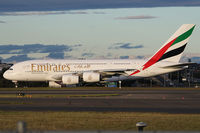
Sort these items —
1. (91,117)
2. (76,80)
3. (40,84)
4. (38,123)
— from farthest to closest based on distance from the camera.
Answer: (40,84) < (76,80) < (91,117) < (38,123)

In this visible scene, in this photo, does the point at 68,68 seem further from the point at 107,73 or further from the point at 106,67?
the point at 107,73

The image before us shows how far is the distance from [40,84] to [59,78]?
22.2m

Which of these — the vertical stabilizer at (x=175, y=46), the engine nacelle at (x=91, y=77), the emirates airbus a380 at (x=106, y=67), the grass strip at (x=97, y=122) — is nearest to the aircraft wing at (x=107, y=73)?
the emirates airbus a380 at (x=106, y=67)

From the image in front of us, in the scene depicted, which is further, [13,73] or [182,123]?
[13,73]

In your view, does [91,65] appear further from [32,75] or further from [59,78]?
[32,75]

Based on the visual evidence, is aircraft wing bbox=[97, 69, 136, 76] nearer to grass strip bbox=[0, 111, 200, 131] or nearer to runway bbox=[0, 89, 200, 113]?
runway bbox=[0, 89, 200, 113]

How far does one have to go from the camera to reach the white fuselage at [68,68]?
58.8 m

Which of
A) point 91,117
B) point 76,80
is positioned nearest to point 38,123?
point 91,117

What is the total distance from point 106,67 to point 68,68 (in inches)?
225

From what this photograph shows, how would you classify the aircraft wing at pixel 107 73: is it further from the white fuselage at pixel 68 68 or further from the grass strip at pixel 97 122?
the grass strip at pixel 97 122

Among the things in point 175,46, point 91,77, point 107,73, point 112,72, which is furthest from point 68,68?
point 175,46

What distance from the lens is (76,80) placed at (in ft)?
186

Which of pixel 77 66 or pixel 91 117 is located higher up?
pixel 77 66

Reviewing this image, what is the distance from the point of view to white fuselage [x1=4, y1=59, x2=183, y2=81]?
5884cm
